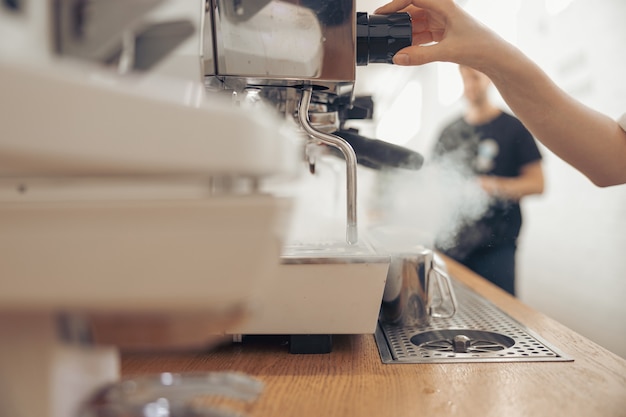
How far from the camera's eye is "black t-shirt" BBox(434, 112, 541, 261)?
6.81 feet

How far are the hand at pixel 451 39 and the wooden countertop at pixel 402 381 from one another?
49 cm

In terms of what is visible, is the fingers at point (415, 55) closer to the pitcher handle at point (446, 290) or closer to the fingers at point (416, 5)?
the fingers at point (416, 5)

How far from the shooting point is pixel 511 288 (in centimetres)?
216

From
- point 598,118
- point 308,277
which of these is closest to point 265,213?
point 308,277

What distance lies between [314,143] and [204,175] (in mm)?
571

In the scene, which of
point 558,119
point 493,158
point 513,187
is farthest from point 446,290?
point 493,158

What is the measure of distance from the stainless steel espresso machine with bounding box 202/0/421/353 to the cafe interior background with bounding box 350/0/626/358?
1.15 metres

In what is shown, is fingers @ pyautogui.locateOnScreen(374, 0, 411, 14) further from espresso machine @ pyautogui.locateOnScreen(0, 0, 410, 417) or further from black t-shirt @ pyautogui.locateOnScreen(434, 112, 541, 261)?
black t-shirt @ pyautogui.locateOnScreen(434, 112, 541, 261)

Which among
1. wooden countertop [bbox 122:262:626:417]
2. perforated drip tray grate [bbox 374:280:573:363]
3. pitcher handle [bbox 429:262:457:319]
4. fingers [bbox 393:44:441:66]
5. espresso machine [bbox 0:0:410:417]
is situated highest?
fingers [bbox 393:44:441:66]

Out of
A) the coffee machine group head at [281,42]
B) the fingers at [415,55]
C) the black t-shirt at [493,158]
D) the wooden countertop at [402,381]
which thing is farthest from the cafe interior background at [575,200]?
the wooden countertop at [402,381]

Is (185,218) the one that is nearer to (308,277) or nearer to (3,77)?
(3,77)

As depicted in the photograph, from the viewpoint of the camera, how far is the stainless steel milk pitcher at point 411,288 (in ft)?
2.93

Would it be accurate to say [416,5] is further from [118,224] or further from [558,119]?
[118,224]

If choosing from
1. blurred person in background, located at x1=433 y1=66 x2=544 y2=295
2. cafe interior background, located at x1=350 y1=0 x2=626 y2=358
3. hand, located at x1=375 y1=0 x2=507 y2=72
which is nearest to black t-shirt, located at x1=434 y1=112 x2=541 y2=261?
blurred person in background, located at x1=433 y1=66 x2=544 y2=295
